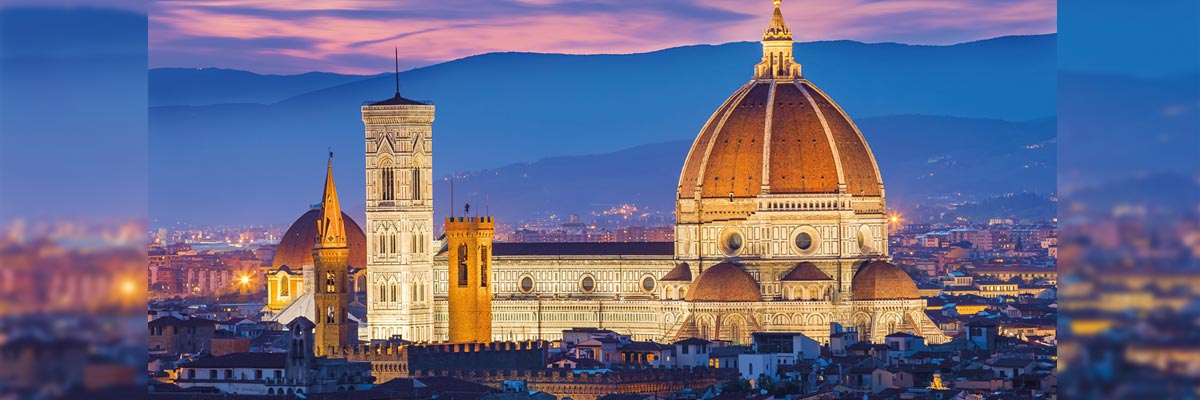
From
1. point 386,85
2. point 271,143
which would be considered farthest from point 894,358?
point 271,143

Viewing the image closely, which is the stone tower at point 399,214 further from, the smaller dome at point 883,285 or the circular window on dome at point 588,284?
the smaller dome at point 883,285

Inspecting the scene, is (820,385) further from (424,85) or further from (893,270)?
(424,85)

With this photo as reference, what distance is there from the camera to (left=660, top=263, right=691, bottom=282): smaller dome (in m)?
91.8

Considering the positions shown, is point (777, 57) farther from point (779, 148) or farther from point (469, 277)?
point (469, 277)

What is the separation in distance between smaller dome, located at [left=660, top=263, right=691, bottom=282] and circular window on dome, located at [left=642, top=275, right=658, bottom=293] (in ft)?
5.07

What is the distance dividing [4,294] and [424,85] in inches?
6876

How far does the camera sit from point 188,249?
16662 centimetres

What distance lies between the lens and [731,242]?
94.3 m

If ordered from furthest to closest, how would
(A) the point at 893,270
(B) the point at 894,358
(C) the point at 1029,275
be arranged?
1. (C) the point at 1029,275
2. (A) the point at 893,270
3. (B) the point at 894,358

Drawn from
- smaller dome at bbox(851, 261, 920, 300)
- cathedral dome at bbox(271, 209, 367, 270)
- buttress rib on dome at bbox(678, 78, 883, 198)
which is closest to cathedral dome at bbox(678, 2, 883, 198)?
buttress rib on dome at bbox(678, 78, 883, 198)

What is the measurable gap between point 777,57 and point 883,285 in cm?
939

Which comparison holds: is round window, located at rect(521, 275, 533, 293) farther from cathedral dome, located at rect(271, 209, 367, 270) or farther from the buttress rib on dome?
cathedral dome, located at rect(271, 209, 367, 270)

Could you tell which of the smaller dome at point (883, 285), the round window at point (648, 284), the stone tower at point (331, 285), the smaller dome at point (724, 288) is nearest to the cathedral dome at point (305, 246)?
the round window at point (648, 284)

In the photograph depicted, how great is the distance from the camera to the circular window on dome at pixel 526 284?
94.3m
